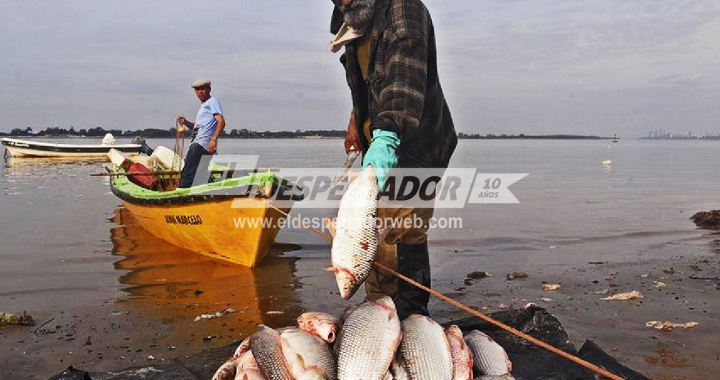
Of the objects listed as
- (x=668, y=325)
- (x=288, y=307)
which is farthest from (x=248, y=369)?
(x=668, y=325)

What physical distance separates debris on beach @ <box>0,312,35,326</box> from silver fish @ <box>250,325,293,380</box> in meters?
4.75

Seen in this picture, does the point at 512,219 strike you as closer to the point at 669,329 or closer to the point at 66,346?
the point at 669,329

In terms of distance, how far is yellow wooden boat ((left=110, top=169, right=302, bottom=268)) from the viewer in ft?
30.3

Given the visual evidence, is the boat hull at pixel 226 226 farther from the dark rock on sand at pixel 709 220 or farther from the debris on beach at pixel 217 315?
the dark rock on sand at pixel 709 220

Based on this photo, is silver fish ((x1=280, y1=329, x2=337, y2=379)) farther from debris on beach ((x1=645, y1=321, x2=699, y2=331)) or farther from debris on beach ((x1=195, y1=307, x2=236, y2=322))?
debris on beach ((x1=645, y1=321, x2=699, y2=331))

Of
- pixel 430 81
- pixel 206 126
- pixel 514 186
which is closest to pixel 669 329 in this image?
pixel 430 81

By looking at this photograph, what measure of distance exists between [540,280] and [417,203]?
5582mm

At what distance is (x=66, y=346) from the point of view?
6.02m

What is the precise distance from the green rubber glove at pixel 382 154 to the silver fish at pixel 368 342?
2.43 ft

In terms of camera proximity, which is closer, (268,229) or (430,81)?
(430,81)

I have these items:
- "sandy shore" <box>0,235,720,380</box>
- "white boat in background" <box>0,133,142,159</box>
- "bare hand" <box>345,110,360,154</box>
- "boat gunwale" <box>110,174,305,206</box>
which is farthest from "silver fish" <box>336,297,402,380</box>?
"white boat in background" <box>0,133,142,159</box>

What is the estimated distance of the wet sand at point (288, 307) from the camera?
220 inches

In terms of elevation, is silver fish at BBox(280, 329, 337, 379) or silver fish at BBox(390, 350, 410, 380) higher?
Answer: silver fish at BBox(280, 329, 337, 379)

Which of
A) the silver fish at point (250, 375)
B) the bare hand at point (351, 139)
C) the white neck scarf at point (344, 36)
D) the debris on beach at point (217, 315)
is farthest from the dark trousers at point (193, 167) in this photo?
the silver fish at point (250, 375)
